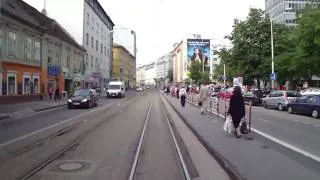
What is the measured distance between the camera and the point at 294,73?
168 feet

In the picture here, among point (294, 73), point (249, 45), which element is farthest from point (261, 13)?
point (294, 73)

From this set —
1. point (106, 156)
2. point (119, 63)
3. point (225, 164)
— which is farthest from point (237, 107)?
point (119, 63)

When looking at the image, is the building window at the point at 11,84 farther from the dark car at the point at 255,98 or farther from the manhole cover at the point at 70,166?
the manhole cover at the point at 70,166

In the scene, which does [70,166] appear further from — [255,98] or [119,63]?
[119,63]

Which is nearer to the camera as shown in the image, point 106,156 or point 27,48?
point 106,156

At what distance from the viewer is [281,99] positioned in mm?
37500

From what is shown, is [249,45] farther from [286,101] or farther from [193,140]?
[193,140]

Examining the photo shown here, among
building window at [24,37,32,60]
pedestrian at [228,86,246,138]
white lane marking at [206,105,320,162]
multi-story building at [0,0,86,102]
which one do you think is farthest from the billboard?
pedestrian at [228,86,246,138]

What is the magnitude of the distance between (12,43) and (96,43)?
47.8 metres

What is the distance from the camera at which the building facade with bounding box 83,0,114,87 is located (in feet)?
257

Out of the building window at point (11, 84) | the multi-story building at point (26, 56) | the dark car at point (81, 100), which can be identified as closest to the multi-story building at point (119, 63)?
the multi-story building at point (26, 56)

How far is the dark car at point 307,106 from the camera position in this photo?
2962 centimetres

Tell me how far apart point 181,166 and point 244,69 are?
47159mm

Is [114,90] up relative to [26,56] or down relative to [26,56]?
down
